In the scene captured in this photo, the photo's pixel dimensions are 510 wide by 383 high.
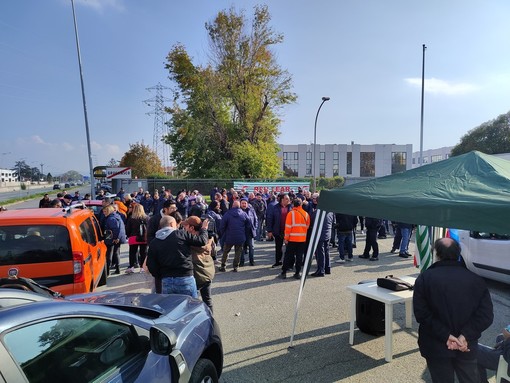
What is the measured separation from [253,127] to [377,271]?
78.4ft

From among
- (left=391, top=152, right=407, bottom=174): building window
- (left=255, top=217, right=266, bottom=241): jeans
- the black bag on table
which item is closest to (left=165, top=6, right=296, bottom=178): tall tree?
(left=255, top=217, right=266, bottom=241): jeans

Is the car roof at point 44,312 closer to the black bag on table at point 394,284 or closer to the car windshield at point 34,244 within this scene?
the car windshield at point 34,244

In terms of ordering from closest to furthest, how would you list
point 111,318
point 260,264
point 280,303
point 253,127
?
point 111,318 < point 280,303 < point 260,264 < point 253,127

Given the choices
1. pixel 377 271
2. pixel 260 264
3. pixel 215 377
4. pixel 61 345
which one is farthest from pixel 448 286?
pixel 260 264

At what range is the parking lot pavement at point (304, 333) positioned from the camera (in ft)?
13.1

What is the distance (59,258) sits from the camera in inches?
197

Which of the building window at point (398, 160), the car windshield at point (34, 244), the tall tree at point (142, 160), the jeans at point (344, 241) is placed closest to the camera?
the car windshield at point (34, 244)

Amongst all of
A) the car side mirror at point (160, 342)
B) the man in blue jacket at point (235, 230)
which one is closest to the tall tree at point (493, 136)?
the man in blue jacket at point (235, 230)

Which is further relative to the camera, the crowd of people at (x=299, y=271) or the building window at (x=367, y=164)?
the building window at (x=367, y=164)

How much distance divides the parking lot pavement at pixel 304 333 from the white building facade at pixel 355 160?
279 feet

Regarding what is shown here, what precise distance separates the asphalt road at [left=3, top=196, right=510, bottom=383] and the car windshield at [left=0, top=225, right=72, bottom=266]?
137cm

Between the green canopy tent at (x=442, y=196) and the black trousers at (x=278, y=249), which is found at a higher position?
the green canopy tent at (x=442, y=196)

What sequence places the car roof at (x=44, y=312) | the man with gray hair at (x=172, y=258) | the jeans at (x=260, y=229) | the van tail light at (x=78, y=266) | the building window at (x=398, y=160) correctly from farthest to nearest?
the building window at (x=398, y=160) < the jeans at (x=260, y=229) < the van tail light at (x=78, y=266) < the man with gray hair at (x=172, y=258) < the car roof at (x=44, y=312)

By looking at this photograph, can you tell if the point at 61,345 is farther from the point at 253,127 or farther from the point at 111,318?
the point at 253,127
